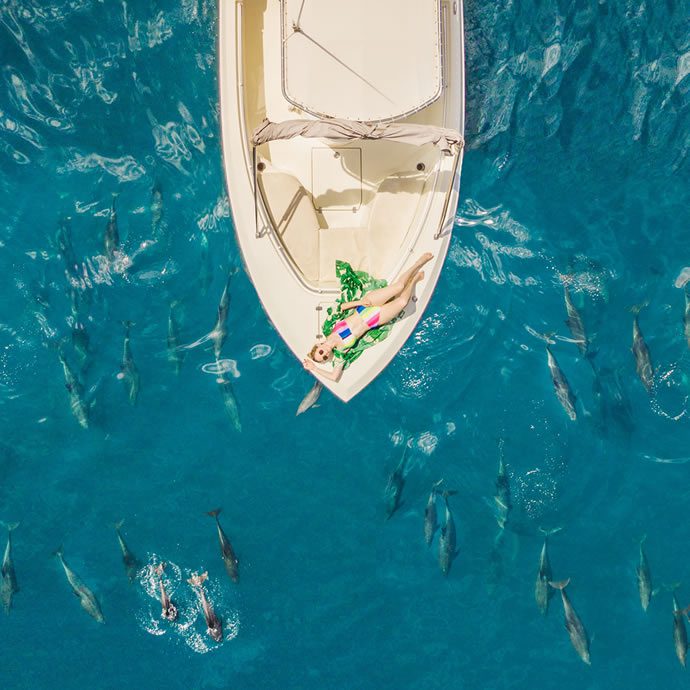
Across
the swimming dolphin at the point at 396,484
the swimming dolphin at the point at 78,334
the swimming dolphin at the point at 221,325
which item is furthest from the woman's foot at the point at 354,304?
the swimming dolphin at the point at 78,334

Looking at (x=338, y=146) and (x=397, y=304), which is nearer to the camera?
(x=397, y=304)

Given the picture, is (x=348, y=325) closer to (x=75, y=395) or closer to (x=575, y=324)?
(x=575, y=324)

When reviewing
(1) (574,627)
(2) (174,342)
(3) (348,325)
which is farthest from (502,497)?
(2) (174,342)

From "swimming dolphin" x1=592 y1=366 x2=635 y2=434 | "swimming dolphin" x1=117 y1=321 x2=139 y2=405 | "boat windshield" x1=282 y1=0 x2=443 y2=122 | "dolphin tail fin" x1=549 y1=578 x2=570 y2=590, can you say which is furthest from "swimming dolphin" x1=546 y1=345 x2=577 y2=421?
"swimming dolphin" x1=117 y1=321 x2=139 y2=405

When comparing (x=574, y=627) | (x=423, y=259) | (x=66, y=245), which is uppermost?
(x=423, y=259)

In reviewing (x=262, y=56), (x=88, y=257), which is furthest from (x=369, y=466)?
(x=262, y=56)

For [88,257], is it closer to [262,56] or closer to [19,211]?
[19,211]
